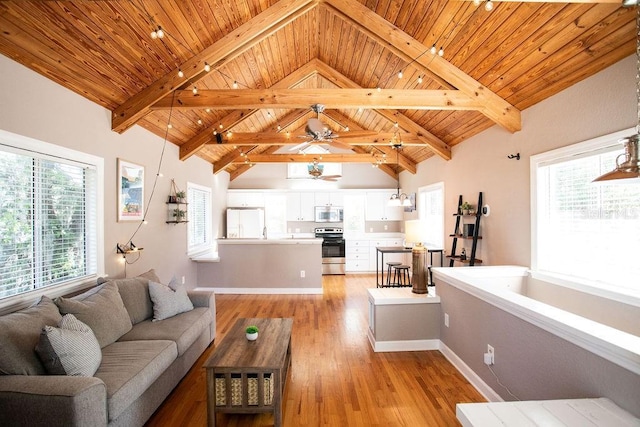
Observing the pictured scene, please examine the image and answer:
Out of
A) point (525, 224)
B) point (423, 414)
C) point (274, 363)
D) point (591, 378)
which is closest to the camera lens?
point (591, 378)

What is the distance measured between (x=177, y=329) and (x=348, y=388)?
63.6 inches

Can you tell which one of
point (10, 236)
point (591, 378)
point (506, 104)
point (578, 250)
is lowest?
point (591, 378)

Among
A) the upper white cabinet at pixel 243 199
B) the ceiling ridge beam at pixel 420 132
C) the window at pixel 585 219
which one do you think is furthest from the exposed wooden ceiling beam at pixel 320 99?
the upper white cabinet at pixel 243 199

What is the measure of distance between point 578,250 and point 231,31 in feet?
14.0

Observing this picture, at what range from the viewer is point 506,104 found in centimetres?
350

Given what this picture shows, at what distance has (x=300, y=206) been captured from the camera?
320 inches

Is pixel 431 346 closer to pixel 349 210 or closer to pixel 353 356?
pixel 353 356

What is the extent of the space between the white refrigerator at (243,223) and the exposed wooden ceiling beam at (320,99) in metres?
4.38

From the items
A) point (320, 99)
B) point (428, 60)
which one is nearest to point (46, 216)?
point (320, 99)

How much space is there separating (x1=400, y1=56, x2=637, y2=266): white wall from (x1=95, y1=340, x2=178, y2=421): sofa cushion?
12.5 ft

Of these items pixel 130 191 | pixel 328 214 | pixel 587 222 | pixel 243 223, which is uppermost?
pixel 130 191

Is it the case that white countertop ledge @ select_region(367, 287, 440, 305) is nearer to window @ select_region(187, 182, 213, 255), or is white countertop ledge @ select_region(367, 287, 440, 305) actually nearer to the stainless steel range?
window @ select_region(187, 182, 213, 255)

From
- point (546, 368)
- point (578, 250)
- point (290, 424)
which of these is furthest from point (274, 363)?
point (578, 250)

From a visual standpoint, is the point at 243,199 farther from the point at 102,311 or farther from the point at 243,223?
the point at 102,311
